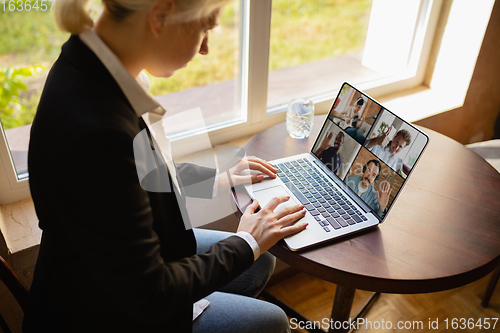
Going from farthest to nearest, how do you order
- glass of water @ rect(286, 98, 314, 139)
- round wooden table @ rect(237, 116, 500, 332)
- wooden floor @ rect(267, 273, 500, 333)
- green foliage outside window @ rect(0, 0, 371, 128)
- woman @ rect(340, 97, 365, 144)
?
wooden floor @ rect(267, 273, 500, 333) → glass of water @ rect(286, 98, 314, 139) → green foliage outside window @ rect(0, 0, 371, 128) → woman @ rect(340, 97, 365, 144) → round wooden table @ rect(237, 116, 500, 332)

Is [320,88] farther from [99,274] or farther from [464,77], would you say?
[99,274]

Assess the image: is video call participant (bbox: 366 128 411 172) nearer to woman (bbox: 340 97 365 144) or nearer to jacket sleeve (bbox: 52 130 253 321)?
woman (bbox: 340 97 365 144)

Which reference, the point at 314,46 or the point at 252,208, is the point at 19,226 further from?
the point at 314,46

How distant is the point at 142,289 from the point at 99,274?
0.08 meters

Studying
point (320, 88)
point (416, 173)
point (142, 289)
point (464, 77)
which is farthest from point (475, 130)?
point (142, 289)

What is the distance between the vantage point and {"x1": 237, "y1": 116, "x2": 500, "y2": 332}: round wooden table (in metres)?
0.81

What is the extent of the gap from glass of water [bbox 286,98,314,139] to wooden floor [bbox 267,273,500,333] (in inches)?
30.0

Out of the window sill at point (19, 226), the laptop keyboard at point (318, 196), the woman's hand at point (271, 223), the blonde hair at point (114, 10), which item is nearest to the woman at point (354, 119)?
the laptop keyboard at point (318, 196)

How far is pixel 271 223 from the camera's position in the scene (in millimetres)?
863

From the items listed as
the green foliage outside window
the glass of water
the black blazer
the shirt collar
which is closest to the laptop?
the glass of water

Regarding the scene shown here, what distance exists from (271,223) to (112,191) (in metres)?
0.39

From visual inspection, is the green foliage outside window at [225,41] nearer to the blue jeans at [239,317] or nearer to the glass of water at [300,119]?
the glass of water at [300,119]

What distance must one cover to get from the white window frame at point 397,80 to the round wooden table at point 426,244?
0.71 metres

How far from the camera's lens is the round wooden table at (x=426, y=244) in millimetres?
808
